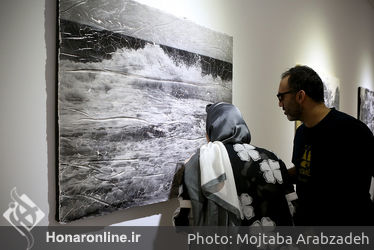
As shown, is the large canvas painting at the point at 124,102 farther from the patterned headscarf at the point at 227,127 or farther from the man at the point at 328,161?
the man at the point at 328,161

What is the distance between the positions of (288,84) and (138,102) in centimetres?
96

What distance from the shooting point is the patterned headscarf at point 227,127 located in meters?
1.53

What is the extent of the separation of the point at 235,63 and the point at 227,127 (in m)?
0.85

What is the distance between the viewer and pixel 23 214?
120cm

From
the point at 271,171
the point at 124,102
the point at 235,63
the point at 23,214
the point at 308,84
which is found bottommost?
the point at 23,214

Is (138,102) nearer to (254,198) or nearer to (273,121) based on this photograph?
(254,198)

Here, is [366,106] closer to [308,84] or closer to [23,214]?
[308,84]

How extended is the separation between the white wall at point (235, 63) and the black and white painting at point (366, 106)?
129mm

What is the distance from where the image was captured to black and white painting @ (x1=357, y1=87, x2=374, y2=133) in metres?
4.61

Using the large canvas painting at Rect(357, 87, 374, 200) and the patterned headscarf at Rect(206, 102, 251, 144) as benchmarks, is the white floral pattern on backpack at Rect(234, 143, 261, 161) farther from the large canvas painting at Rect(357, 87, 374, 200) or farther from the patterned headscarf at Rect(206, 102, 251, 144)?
the large canvas painting at Rect(357, 87, 374, 200)

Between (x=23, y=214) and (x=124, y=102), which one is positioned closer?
(x=23, y=214)

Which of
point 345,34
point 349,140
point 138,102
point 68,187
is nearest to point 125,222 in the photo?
point 68,187

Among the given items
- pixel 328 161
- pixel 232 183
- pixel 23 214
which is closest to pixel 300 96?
pixel 328 161

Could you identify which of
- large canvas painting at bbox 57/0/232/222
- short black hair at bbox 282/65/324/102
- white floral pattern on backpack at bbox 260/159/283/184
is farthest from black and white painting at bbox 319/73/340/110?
white floral pattern on backpack at bbox 260/159/283/184
